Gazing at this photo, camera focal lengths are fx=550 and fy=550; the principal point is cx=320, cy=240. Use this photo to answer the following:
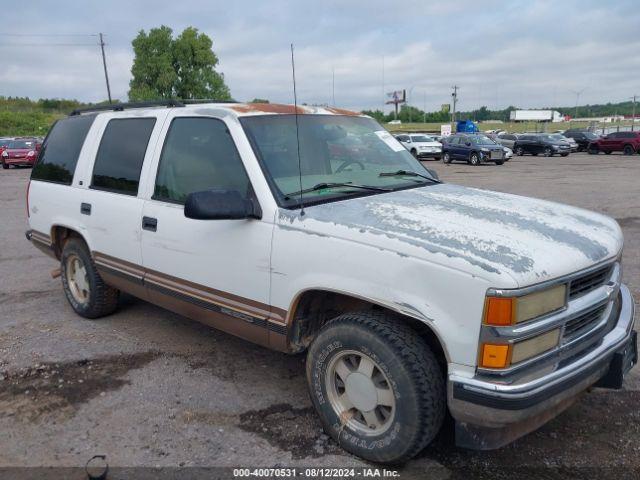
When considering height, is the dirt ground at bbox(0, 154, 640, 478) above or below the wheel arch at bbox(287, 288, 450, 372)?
below

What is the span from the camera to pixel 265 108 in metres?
3.78

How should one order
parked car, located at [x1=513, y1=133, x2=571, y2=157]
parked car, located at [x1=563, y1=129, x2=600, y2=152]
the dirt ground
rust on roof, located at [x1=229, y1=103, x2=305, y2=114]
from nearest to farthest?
the dirt ground < rust on roof, located at [x1=229, y1=103, x2=305, y2=114] < parked car, located at [x1=513, y1=133, x2=571, y2=157] < parked car, located at [x1=563, y1=129, x2=600, y2=152]

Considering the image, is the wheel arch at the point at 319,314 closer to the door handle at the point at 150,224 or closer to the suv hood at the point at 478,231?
the suv hood at the point at 478,231

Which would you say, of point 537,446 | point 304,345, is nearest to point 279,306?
point 304,345

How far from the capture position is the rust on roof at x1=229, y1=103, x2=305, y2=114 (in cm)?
366

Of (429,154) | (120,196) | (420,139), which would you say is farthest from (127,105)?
(420,139)

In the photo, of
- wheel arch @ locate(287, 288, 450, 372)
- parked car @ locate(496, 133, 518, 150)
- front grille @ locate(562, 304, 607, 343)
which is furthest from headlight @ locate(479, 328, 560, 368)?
parked car @ locate(496, 133, 518, 150)

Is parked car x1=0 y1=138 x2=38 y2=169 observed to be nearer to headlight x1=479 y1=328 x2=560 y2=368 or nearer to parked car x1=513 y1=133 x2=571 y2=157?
headlight x1=479 y1=328 x2=560 y2=368

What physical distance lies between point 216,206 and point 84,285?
269cm

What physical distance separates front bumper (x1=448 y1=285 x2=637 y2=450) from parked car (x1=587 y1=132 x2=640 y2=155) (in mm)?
35763

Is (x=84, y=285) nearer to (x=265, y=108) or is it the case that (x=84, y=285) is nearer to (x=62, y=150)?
(x=62, y=150)

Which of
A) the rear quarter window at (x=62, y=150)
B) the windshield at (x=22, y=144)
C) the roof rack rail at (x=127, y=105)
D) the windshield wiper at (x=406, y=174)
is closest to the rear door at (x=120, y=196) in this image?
the roof rack rail at (x=127, y=105)

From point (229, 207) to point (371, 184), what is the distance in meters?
1.03

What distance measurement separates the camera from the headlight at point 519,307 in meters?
2.32
